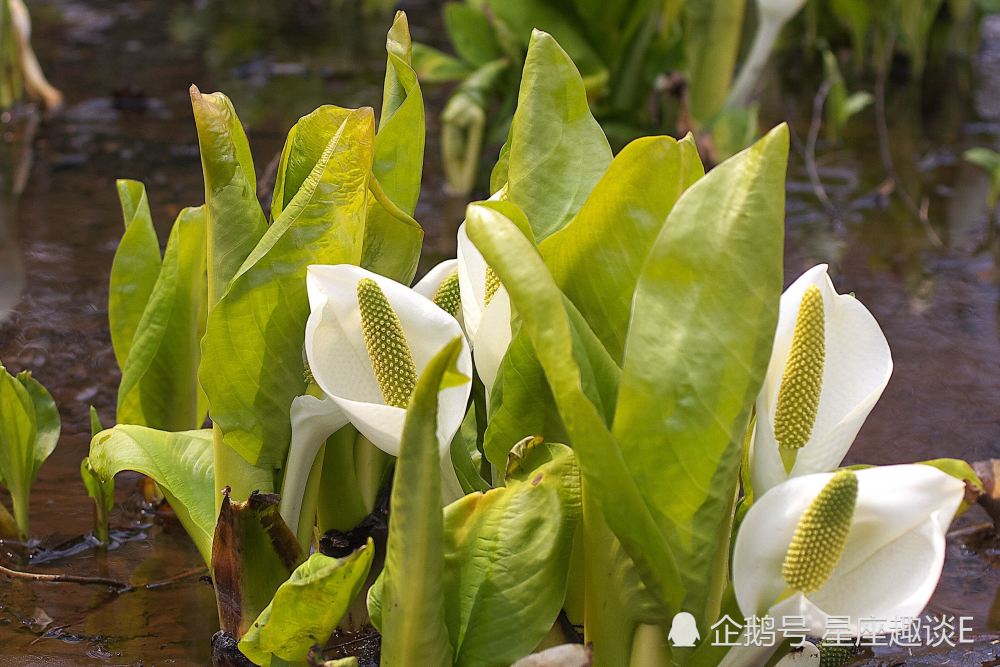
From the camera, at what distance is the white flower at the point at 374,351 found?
0.88m

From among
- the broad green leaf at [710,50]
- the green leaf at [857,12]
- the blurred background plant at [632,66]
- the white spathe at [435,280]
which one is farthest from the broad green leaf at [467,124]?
the white spathe at [435,280]

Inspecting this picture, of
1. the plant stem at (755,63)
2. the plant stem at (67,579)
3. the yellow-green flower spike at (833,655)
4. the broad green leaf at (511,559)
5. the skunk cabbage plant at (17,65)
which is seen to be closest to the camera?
the broad green leaf at (511,559)

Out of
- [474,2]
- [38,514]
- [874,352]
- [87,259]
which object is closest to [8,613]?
[38,514]

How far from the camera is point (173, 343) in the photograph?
4.20 feet

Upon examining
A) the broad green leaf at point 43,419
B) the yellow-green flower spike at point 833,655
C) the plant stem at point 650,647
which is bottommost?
the broad green leaf at point 43,419

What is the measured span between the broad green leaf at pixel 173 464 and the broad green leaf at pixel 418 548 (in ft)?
0.96

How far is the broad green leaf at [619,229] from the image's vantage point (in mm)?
858

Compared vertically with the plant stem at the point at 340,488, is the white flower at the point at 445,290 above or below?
above

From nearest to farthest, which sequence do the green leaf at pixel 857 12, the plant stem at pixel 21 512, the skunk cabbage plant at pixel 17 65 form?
1. the plant stem at pixel 21 512
2. the skunk cabbage plant at pixel 17 65
3. the green leaf at pixel 857 12

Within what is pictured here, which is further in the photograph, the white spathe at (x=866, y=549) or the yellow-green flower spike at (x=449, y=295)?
the yellow-green flower spike at (x=449, y=295)

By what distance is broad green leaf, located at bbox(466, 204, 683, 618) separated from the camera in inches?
29.6

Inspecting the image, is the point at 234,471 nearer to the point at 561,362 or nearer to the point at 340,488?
the point at 340,488

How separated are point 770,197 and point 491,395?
0.30 m

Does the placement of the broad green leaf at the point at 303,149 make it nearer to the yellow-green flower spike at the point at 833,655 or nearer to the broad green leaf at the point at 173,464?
the broad green leaf at the point at 173,464
